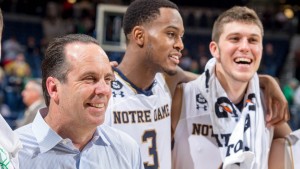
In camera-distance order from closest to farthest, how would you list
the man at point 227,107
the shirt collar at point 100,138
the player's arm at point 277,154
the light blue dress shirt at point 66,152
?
the light blue dress shirt at point 66,152 → the shirt collar at point 100,138 → the man at point 227,107 → the player's arm at point 277,154

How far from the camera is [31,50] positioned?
40.9 ft

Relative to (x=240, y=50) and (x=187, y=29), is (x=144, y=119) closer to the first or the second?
(x=240, y=50)

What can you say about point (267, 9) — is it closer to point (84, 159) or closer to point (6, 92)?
point (6, 92)

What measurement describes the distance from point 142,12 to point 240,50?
546 millimetres

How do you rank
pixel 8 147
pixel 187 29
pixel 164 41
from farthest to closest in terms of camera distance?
pixel 187 29, pixel 164 41, pixel 8 147

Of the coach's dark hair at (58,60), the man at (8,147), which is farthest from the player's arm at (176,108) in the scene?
the man at (8,147)

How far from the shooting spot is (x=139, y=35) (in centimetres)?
264

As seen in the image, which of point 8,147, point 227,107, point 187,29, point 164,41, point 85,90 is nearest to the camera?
point 8,147

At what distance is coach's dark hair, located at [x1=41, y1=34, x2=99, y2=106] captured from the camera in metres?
1.96

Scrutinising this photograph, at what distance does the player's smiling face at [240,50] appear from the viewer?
8.87 ft

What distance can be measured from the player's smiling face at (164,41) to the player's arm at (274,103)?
63 cm

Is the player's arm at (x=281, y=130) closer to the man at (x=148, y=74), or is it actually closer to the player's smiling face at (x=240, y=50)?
the player's smiling face at (x=240, y=50)

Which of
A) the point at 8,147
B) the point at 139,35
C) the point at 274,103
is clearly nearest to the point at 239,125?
the point at 274,103

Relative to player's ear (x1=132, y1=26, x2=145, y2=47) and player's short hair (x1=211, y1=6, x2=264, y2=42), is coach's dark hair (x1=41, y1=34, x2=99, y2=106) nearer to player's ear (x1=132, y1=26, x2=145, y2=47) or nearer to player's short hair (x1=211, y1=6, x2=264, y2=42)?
player's ear (x1=132, y1=26, x2=145, y2=47)
